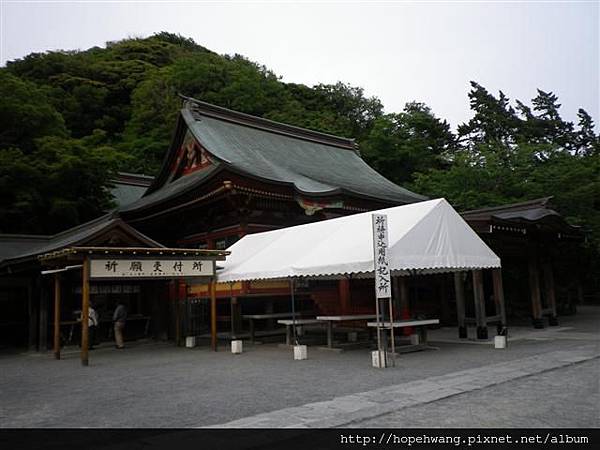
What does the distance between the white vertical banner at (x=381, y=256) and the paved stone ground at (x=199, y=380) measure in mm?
1326

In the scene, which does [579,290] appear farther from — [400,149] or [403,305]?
[403,305]

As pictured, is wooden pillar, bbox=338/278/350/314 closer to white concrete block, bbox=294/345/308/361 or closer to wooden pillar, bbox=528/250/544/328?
white concrete block, bbox=294/345/308/361

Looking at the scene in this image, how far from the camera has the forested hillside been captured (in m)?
17.3

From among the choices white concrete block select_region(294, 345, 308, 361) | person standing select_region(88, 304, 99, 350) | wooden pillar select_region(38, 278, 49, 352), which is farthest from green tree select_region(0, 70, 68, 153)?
white concrete block select_region(294, 345, 308, 361)

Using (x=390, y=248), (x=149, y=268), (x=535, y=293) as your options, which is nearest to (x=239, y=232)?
(x=149, y=268)

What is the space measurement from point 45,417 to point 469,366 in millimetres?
5983

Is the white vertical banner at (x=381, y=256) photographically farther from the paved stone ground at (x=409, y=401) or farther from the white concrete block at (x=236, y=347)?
the white concrete block at (x=236, y=347)

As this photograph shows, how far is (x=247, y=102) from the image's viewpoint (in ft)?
118

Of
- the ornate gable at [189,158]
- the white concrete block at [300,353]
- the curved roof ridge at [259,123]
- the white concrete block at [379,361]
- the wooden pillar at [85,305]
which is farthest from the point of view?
the curved roof ridge at [259,123]

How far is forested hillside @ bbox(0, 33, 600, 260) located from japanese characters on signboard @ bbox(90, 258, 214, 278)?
7.33 metres

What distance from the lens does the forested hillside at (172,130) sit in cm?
1727

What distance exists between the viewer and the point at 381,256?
8.31 metres

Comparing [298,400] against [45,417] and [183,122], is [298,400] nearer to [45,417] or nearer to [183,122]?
[45,417]

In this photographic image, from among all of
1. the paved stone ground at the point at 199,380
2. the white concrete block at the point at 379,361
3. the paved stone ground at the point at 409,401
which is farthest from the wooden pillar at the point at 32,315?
the paved stone ground at the point at 409,401
